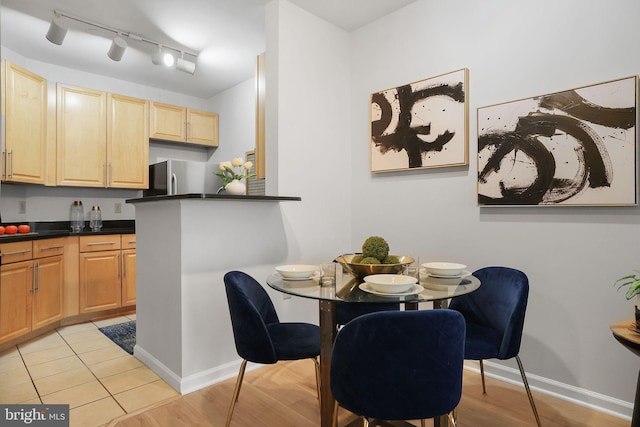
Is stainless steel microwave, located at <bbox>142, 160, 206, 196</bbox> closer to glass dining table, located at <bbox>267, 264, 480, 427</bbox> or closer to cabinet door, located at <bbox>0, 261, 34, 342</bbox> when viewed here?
cabinet door, located at <bbox>0, 261, 34, 342</bbox>

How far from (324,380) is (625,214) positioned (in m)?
1.84

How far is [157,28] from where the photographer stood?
3396 millimetres

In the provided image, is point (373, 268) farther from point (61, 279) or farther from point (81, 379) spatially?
point (61, 279)

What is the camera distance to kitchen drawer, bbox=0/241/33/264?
9.92 feet

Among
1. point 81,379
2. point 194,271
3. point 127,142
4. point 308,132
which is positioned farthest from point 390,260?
point 127,142

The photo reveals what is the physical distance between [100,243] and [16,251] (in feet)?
2.81

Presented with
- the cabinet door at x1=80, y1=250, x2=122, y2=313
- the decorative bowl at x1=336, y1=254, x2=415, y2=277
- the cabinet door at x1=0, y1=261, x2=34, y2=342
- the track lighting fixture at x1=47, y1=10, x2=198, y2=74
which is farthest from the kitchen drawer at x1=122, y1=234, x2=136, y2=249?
the decorative bowl at x1=336, y1=254, x2=415, y2=277

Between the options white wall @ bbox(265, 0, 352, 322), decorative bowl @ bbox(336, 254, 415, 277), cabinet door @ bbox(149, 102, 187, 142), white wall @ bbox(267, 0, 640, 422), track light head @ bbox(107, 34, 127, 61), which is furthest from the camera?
cabinet door @ bbox(149, 102, 187, 142)

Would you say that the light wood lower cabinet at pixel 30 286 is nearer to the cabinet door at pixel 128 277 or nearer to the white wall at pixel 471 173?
the cabinet door at pixel 128 277

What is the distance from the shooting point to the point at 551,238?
2324 mm

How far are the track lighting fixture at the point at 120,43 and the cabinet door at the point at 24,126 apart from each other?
2.06ft

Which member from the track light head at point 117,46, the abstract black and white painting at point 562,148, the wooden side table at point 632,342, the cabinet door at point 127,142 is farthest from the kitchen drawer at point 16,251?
the wooden side table at point 632,342

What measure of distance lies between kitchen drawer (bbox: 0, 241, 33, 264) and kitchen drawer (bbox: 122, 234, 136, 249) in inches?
35.2

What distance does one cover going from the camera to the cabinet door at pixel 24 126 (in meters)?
3.37
